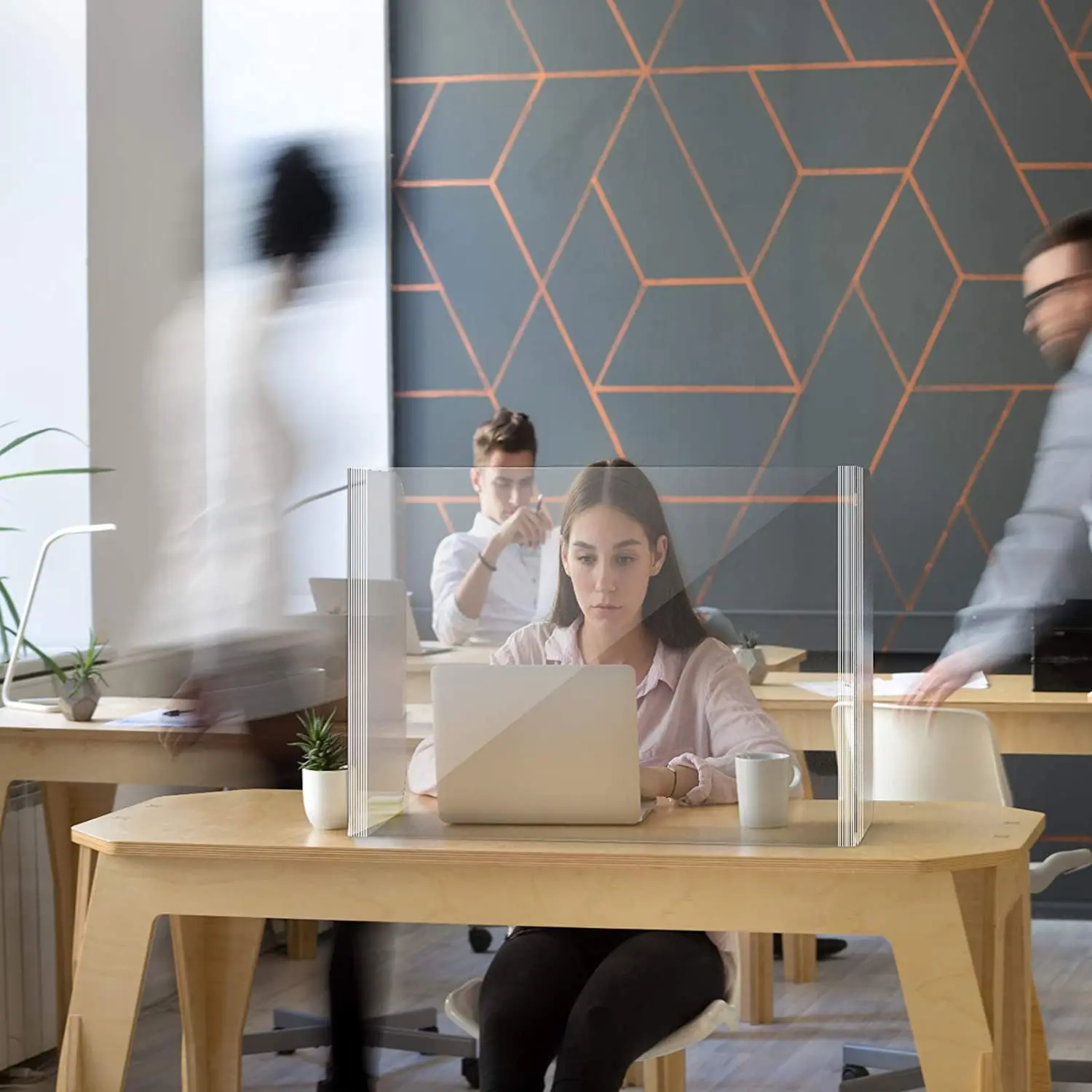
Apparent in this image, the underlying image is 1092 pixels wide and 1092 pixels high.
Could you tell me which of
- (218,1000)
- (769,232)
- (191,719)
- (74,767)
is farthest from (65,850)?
(769,232)

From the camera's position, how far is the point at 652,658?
2.04 meters

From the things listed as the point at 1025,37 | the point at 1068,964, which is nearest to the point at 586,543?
the point at 1068,964

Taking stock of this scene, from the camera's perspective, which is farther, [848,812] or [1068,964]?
[1068,964]

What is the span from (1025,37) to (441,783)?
11.5 feet

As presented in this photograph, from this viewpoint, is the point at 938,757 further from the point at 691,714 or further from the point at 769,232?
the point at 769,232

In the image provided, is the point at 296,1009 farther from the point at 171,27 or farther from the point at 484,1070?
the point at 171,27

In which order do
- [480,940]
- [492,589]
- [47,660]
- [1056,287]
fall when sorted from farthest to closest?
1. [480,940]
2. [47,660]
3. [1056,287]
4. [492,589]

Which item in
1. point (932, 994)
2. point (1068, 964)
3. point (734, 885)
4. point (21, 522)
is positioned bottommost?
point (1068, 964)

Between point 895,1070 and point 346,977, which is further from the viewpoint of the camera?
point 895,1070

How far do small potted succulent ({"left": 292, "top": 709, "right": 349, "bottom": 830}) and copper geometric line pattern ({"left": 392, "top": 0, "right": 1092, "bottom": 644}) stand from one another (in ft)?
9.28

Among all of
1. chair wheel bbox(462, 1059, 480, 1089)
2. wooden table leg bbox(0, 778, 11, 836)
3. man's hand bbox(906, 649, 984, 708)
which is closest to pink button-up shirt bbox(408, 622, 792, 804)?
man's hand bbox(906, 649, 984, 708)

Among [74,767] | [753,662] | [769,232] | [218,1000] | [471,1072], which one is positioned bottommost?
[471,1072]

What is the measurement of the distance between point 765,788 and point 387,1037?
4.71ft

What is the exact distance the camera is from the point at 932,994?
1943 millimetres
